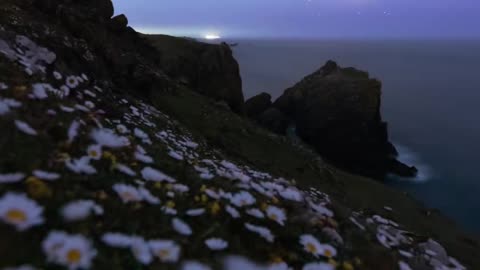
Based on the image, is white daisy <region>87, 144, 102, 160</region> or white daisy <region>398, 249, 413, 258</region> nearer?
white daisy <region>87, 144, 102, 160</region>

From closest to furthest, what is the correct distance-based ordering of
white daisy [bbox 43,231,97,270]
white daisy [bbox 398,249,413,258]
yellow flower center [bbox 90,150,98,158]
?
white daisy [bbox 43,231,97,270], yellow flower center [bbox 90,150,98,158], white daisy [bbox 398,249,413,258]

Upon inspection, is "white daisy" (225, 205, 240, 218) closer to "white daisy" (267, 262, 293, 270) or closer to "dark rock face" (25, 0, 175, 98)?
"white daisy" (267, 262, 293, 270)

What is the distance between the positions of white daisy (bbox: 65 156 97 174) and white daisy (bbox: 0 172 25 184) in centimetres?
57

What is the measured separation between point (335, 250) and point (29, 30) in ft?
38.4

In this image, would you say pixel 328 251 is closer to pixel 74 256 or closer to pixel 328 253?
pixel 328 253

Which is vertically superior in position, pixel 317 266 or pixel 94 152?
pixel 94 152

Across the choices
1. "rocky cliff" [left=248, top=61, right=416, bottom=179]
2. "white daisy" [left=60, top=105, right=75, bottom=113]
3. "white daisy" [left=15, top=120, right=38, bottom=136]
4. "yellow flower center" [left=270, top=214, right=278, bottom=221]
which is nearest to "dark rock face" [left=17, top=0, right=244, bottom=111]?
"white daisy" [left=60, top=105, right=75, bottom=113]

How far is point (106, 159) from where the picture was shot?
4.72 metres

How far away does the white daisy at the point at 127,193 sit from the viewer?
3957 mm

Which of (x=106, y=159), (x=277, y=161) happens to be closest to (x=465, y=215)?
(x=277, y=161)

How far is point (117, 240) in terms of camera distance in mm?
3217

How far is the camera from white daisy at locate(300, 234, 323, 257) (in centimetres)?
459

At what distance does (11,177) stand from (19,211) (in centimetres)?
55

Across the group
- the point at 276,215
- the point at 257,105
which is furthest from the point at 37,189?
the point at 257,105
